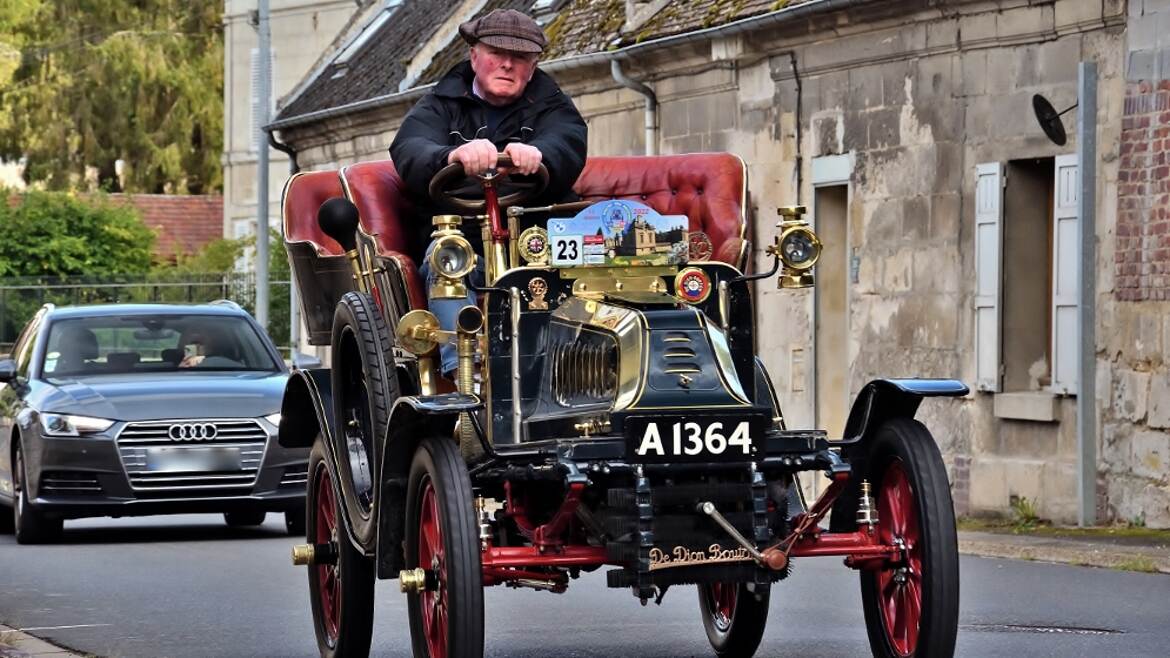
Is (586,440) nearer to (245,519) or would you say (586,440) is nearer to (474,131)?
(474,131)

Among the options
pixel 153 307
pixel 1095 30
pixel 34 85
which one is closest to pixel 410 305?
pixel 153 307

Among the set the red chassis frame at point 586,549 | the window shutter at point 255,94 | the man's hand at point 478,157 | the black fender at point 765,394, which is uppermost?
the window shutter at point 255,94

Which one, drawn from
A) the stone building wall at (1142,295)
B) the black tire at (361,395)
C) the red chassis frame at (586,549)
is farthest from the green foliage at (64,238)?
the red chassis frame at (586,549)

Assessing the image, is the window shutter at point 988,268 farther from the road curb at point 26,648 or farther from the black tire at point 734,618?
the road curb at point 26,648

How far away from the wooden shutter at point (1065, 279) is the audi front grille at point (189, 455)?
5932 millimetres

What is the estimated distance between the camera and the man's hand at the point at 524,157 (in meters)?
8.37

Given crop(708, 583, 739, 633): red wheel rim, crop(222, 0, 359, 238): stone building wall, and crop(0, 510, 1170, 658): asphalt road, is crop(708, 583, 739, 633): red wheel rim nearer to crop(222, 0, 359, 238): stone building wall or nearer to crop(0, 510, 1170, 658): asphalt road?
crop(0, 510, 1170, 658): asphalt road

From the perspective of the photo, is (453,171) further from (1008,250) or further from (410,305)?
(1008,250)

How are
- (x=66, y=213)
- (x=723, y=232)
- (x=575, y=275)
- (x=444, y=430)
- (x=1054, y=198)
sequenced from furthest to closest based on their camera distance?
(x=66, y=213) < (x=1054, y=198) < (x=723, y=232) < (x=575, y=275) < (x=444, y=430)

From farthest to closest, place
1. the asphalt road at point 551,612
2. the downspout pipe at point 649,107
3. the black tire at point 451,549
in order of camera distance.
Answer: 1. the downspout pipe at point 649,107
2. the asphalt road at point 551,612
3. the black tire at point 451,549

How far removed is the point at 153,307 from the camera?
1678 cm

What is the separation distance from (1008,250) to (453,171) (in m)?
10.7

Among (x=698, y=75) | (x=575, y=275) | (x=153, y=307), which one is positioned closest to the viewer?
(x=575, y=275)

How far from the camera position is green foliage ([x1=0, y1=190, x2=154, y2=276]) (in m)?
50.2
